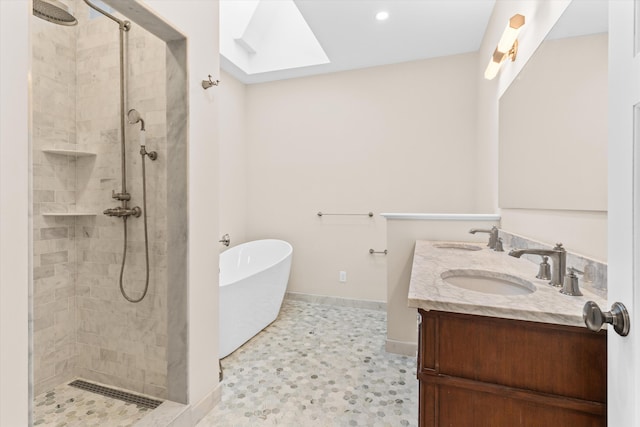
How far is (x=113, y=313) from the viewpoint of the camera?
1.81 m

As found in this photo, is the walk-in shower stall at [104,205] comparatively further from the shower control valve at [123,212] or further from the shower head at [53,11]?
the shower head at [53,11]

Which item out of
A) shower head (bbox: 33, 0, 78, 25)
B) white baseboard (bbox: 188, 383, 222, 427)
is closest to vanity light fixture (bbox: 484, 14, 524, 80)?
shower head (bbox: 33, 0, 78, 25)

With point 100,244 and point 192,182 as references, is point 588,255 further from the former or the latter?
point 100,244

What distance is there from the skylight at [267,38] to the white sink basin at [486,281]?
2665 millimetres

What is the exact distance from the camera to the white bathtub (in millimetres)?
2250

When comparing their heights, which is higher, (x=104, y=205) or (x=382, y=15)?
(x=382, y=15)

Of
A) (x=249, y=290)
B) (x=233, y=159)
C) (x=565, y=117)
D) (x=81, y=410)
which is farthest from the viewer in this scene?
(x=233, y=159)

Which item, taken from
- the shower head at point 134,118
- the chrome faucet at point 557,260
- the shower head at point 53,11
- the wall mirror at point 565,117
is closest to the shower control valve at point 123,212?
the shower head at point 134,118

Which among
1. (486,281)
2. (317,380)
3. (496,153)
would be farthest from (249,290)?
(496,153)

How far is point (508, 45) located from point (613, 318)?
1.87m

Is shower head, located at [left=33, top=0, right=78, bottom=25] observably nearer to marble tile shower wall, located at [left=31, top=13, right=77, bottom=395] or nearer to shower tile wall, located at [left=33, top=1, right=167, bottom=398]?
shower tile wall, located at [left=33, top=1, right=167, bottom=398]

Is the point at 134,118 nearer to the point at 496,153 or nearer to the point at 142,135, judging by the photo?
the point at 142,135

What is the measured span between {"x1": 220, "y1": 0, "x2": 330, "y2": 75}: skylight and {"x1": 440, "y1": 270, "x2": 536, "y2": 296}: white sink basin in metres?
2.67

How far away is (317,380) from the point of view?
6.43 feet
